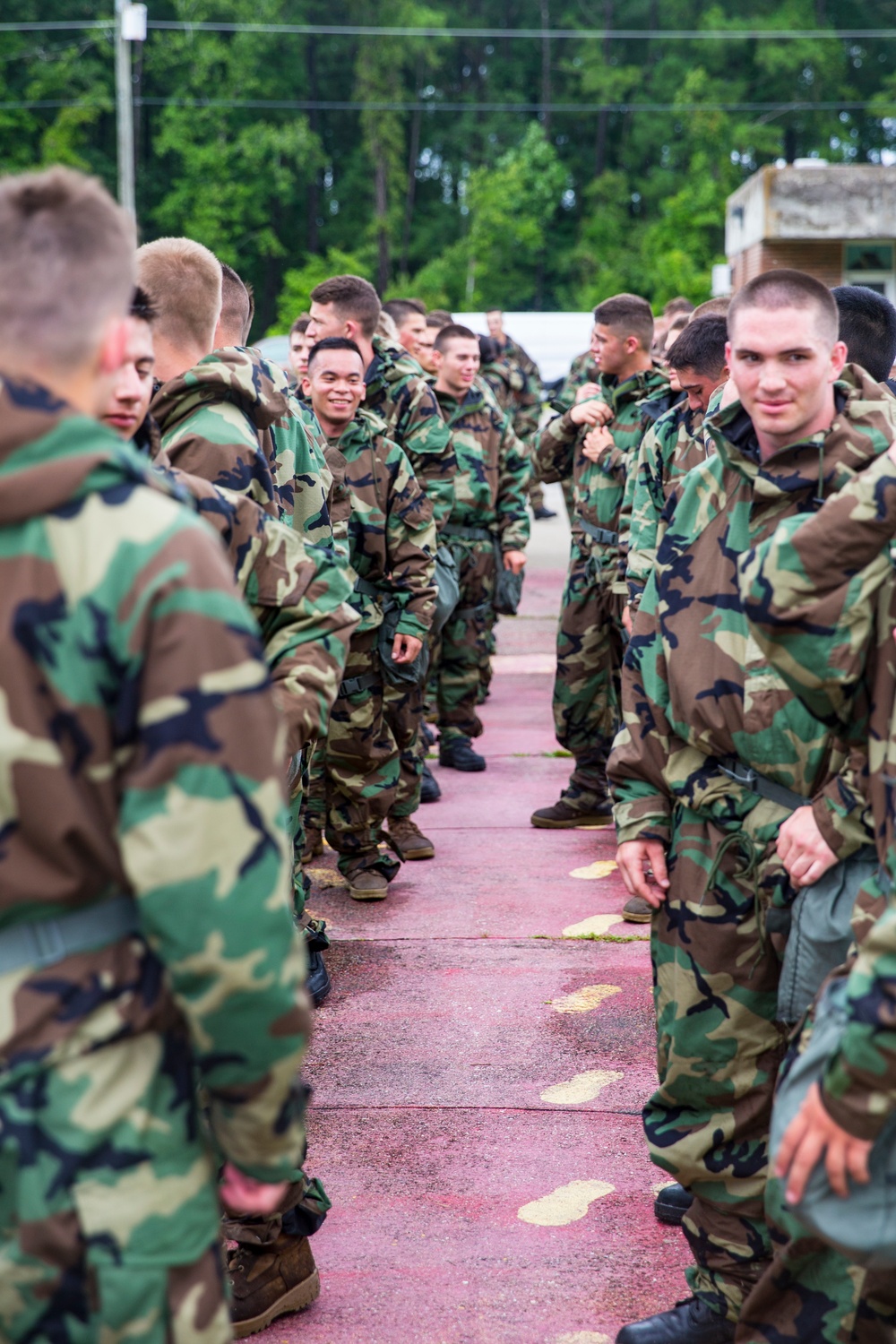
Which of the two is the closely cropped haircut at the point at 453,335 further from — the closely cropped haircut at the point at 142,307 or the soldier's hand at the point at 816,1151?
the soldier's hand at the point at 816,1151

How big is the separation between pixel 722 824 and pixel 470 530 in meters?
5.87

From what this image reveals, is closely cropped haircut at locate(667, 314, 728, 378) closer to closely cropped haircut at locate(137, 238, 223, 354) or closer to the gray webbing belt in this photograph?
closely cropped haircut at locate(137, 238, 223, 354)

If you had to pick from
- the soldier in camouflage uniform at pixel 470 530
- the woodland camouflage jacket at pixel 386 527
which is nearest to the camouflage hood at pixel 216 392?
the woodland camouflage jacket at pixel 386 527

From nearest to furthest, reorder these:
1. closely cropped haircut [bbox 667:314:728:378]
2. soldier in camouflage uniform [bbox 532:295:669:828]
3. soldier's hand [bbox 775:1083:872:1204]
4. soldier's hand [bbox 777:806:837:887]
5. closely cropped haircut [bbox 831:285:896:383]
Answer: soldier's hand [bbox 775:1083:872:1204]
soldier's hand [bbox 777:806:837:887]
closely cropped haircut [bbox 831:285:896:383]
closely cropped haircut [bbox 667:314:728:378]
soldier in camouflage uniform [bbox 532:295:669:828]

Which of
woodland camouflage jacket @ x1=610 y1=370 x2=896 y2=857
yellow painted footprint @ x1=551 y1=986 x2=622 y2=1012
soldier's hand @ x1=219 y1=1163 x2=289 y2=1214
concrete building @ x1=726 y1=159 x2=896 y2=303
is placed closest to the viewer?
soldier's hand @ x1=219 y1=1163 x2=289 y2=1214

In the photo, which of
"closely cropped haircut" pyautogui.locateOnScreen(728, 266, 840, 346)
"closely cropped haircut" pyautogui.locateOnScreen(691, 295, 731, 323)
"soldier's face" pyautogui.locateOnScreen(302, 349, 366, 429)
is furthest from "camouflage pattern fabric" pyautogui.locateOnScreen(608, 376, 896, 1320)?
"soldier's face" pyautogui.locateOnScreen(302, 349, 366, 429)

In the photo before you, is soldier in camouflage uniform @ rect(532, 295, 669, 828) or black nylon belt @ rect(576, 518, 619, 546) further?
black nylon belt @ rect(576, 518, 619, 546)

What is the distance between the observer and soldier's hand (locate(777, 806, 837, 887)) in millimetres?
2871

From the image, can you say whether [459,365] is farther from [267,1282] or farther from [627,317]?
[267,1282]

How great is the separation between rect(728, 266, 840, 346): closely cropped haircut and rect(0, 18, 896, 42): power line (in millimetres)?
42866

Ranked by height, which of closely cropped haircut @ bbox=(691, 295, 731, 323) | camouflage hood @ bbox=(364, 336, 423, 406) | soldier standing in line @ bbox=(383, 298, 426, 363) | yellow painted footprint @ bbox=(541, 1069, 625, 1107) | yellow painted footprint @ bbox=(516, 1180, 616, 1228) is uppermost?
soldier standing in line @ bbox=(383, 298, 426, 363)

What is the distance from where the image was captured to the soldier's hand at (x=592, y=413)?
23.9 feet

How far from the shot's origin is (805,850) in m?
2.89

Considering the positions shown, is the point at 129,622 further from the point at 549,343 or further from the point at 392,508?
the point at 549,343
